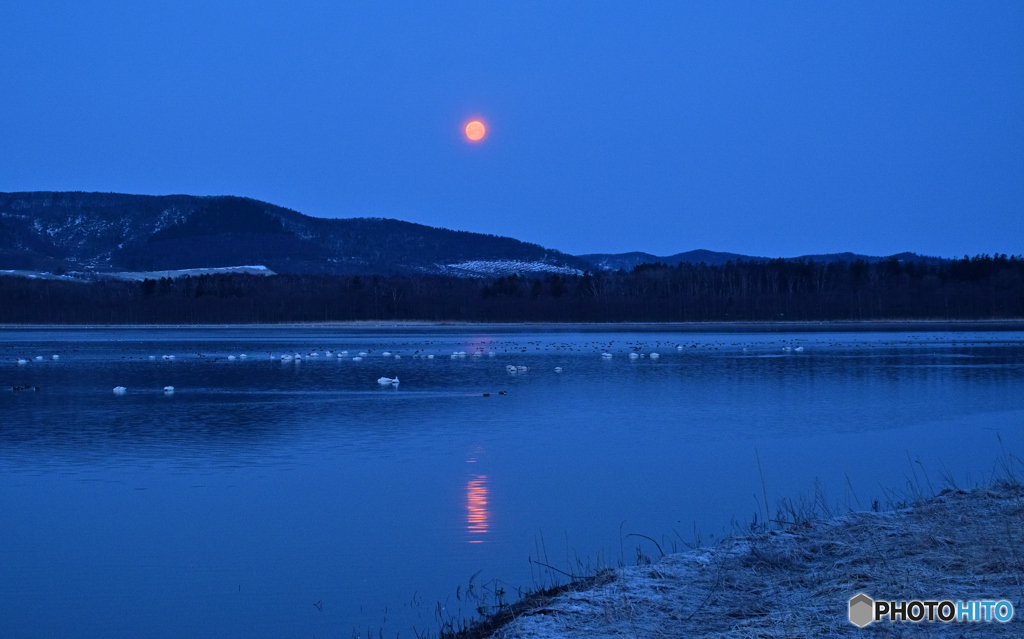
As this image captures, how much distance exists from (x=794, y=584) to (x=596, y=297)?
99.5 m

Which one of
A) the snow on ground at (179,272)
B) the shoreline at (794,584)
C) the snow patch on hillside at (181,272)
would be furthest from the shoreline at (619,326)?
the shoreline at (794,584)

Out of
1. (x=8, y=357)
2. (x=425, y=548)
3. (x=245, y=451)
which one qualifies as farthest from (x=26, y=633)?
(x=8, y=357)

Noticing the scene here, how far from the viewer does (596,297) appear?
106m

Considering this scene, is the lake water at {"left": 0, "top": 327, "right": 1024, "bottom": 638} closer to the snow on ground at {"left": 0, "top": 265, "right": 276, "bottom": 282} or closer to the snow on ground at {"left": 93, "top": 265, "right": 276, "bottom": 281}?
the snow on ground at {"left": 0, "top": 265, "right": 276, "bottom": 282}

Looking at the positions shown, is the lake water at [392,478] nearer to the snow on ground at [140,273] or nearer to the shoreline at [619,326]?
the shoreline at [619,326]

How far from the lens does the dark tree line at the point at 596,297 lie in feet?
302

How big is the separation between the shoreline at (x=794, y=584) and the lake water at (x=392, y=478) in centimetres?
124

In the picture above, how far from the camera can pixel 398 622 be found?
7637mm

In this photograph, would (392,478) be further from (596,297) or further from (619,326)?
(596,297)

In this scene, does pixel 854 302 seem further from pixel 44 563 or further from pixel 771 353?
pixel 44 563

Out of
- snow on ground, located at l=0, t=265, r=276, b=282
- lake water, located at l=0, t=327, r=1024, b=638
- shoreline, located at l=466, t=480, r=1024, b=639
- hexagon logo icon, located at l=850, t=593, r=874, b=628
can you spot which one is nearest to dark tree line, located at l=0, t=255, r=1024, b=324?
snow on ground, located at l=0, t=265, r=276, b=282

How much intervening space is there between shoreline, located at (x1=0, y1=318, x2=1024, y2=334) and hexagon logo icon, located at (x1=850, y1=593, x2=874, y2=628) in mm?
70670

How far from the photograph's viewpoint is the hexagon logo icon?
5.64 metres

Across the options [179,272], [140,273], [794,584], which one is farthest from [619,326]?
[140,273]
